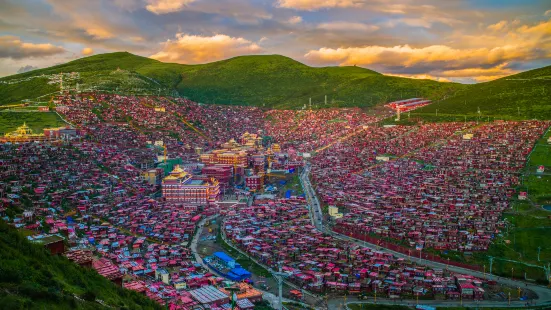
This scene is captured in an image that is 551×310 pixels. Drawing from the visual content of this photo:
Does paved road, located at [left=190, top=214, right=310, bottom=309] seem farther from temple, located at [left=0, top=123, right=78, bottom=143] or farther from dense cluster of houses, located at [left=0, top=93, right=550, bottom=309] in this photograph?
temple, located at [left=0, top=123, right=78, bottom=143]

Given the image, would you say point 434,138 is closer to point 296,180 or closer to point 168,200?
point 296,180

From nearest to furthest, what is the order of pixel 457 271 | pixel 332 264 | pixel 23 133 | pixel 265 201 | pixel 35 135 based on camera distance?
pixel 457 271
pixel 332 264
pixel 265 201
pixel 35 135
pixel 23 133

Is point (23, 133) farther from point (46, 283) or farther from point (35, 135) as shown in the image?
point (46, 283)

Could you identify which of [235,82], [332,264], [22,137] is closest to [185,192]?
[332,264]

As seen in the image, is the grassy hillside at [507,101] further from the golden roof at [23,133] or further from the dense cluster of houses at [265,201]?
the golden roof at [23,133]

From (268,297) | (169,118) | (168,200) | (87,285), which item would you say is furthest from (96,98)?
(87,285)

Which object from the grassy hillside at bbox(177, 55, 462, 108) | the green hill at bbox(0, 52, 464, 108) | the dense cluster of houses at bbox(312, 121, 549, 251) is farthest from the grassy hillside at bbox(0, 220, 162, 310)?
the grassy hillside at bbox(177, 55, 462, 108)
